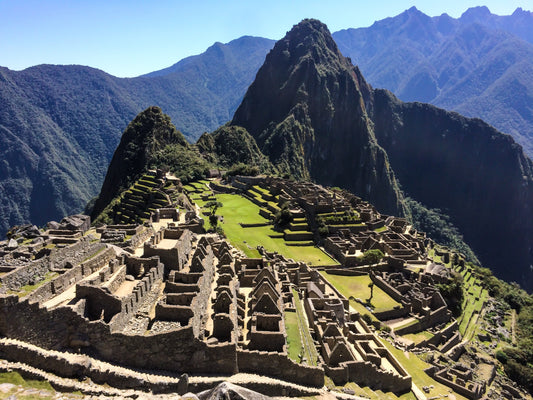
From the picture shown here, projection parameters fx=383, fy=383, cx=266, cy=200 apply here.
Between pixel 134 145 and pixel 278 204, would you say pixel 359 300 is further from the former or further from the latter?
pixel 134 145

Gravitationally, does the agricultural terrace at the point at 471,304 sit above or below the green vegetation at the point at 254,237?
below

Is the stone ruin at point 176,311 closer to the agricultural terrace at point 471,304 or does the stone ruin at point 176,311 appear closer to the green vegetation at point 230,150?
the agricultural terrace at point 471,304

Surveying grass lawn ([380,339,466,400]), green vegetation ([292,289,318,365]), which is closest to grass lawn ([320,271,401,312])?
grass lawn ([380,339,466,400])

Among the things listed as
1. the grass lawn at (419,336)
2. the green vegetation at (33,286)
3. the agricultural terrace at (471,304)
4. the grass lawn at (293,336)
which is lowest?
the agricultural terrace at (471,304)

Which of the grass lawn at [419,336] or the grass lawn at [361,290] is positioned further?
the grass lawn at [361,290]

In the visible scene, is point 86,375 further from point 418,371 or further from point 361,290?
point 361,290

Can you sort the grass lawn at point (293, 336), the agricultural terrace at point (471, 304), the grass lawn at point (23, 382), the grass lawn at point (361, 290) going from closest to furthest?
the grass lawn at point (23, 382) < the grass lawn at point (293, 336) < the grass lawn at point (361, 290) < the agricultural terrace at point (471, 304)

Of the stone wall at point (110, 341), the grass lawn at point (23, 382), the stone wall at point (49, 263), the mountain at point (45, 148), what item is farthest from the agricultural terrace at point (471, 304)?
the mountain at point (45, 148)
